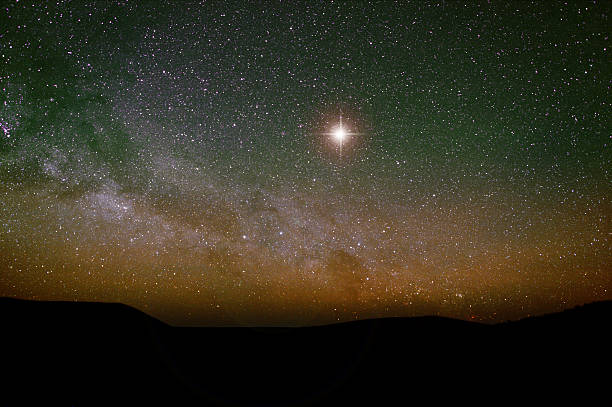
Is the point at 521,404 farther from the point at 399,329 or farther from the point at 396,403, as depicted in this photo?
the point at 399,329

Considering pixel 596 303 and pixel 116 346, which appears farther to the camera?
pixel 596 303

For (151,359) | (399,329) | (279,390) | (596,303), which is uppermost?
(596,303)

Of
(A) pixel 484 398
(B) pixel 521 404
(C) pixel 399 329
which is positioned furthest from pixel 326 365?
(B) pixel 521 404

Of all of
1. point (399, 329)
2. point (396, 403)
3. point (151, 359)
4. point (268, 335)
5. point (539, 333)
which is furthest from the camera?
point (268, 335)

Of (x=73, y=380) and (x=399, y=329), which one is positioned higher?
(x=399, y=329)

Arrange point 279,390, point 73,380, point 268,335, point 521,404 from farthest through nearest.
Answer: point 268,335, point 279,390, point 73,380, point 521,404

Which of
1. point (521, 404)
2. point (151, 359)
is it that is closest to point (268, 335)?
point (151, 359)

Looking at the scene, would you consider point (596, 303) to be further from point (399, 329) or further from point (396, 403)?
point (396, 403)
